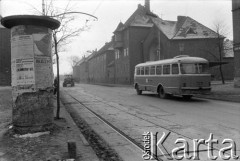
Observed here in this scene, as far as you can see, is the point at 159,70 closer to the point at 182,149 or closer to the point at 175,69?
the point at 175,69

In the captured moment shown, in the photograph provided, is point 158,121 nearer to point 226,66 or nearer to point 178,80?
point 178,80

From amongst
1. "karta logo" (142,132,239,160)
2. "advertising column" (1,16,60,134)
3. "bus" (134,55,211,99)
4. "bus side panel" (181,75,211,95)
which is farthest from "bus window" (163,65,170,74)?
"advertising column" (1,16,60,134)

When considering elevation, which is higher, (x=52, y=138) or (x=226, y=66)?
(x=226, y=66)

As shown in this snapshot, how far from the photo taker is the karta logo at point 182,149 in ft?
19.6

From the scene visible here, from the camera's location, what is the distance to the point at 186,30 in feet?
168

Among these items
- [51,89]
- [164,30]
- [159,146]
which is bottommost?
[159,146]

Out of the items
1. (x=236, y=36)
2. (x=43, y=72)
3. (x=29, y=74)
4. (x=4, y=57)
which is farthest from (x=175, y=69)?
(x=4, y=57)

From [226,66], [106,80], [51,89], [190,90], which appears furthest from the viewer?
[106,80]

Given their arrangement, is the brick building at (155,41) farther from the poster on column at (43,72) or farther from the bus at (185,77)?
the poster on column at (43,72)

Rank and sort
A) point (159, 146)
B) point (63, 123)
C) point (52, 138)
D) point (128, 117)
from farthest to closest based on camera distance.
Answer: point (128, 117) < point (63, 123) < point (52, 138) < point (159, 146)

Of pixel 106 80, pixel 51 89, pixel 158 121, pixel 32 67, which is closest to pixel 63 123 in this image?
pixel 51 89

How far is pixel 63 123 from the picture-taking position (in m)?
9.95

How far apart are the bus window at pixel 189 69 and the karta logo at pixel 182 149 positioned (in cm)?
1117

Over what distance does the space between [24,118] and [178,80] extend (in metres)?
12.8
